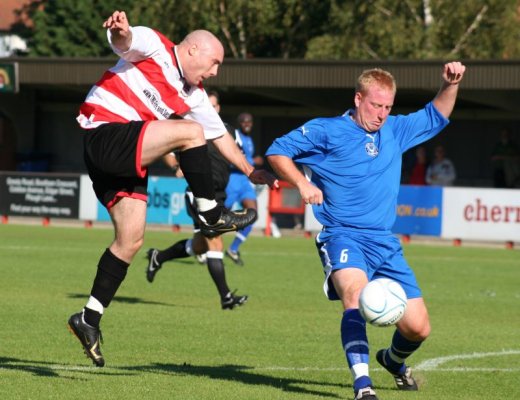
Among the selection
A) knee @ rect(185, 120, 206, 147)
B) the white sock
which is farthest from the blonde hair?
the white sock

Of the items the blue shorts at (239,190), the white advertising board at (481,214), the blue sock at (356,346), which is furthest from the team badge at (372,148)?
the white advertising board at (481,214)

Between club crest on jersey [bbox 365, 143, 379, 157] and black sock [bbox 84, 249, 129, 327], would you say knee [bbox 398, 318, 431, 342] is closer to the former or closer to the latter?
club crest on jersey [bbox 365, 143, 379, 157]

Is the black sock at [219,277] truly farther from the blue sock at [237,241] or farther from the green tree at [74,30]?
the green tree at [74,30]

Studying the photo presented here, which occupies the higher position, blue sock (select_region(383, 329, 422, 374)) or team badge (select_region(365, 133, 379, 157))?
team badge (select_region(365, 133, 379, 157))

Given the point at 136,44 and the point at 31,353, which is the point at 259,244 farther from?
the point at 136,44

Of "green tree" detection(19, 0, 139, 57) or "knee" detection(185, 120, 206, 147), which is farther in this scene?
"green tree" detection(19, 0, 139, 57)

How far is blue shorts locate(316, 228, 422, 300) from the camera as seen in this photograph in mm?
7445

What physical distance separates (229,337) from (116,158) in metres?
3.18

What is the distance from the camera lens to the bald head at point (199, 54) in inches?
307

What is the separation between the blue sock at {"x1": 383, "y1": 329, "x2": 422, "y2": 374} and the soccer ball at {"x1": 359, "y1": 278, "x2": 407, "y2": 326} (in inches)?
26.9

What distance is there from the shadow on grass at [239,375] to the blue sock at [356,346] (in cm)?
44

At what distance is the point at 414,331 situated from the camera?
7.64 meters

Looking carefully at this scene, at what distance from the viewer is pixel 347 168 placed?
7.67 meters

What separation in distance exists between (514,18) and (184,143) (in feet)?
119
